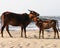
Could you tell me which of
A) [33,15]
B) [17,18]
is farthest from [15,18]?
[33,15]

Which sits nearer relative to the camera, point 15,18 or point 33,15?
point 33,15

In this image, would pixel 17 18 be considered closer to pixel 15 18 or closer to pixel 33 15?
pixel 15 18

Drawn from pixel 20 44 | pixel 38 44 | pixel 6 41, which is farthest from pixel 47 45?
pixel 6 41

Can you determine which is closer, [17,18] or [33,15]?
[33,15]

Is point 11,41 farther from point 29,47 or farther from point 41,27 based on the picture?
point 41,27

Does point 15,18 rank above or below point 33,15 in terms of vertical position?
below

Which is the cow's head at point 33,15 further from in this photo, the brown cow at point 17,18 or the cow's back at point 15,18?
the cow's back at point 15,18

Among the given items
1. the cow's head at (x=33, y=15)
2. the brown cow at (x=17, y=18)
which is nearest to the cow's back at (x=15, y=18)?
the brown cow at (x=17, y=18)

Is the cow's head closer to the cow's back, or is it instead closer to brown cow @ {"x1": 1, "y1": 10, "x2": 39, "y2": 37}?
brown cow @ {"x1": 1, "y1": 10, "x2": 39, "y2": 37}

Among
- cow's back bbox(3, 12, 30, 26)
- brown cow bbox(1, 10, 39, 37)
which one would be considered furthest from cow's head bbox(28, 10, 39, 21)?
cow's back bbox(3, 12, 30, 26)

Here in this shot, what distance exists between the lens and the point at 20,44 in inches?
484

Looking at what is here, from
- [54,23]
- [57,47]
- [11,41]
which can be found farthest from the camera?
[54,23]

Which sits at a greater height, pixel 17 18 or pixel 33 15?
pixel 33 15

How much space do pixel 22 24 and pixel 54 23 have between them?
5.58 ft
